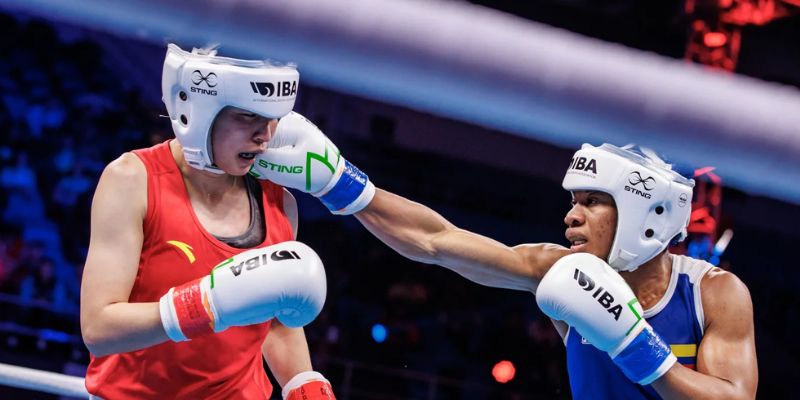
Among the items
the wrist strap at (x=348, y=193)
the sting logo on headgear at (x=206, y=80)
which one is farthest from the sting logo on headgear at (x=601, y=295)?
the sting logo on headgear at (x=206, y=80)

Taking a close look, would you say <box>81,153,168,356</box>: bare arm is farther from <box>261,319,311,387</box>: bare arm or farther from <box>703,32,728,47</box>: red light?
<box>703,32,728,47</box>: red light

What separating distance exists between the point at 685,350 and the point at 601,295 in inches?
18.5

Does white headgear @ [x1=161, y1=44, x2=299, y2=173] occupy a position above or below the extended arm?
above

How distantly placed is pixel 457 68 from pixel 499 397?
4.82 m

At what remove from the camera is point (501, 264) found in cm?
286

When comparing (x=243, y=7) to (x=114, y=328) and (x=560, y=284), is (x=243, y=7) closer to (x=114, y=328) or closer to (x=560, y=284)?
(x=114, y=328)

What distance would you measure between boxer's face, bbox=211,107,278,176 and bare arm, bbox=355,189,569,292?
0.59 meters

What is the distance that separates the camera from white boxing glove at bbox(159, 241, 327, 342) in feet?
6.69

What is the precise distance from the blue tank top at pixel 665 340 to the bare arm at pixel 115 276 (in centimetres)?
135

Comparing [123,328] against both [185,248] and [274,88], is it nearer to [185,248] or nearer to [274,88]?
[185,248]

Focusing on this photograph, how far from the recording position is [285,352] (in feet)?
8.64

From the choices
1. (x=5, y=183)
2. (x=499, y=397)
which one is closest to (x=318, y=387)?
(x=499, y=397)

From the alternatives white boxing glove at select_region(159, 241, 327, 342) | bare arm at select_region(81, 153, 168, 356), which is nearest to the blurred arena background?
bare arm at select_region(81, 153, 168, 356)

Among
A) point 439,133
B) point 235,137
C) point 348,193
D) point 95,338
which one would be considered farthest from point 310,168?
point 439,133
